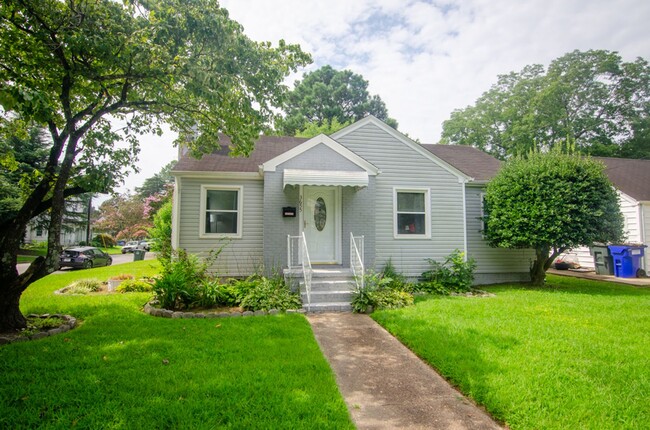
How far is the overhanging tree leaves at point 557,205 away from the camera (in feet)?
29.7

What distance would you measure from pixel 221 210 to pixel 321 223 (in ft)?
10.2

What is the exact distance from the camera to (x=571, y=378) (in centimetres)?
352

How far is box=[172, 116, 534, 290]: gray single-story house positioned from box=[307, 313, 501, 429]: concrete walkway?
377 centimetres

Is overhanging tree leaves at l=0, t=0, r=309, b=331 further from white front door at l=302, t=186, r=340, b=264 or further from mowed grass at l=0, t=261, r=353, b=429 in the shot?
white front door at l=302, t=186, r=340, b=264

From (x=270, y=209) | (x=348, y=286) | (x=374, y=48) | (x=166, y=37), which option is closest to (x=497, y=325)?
(x=348, y=286)

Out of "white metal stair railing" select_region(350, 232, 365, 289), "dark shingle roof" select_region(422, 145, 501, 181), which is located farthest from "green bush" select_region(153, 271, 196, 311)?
"dark shingle roof" select_region(422, 145, 501, 181)

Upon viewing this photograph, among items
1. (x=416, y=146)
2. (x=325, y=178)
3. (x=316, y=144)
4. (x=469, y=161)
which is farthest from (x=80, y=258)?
(x=469, y=161)

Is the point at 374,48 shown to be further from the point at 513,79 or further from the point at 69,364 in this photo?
the point at 513,79

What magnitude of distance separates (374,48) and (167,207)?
1124cm

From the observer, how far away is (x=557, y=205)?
9.15 m

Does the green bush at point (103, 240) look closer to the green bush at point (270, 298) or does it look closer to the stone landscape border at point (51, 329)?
the stone landscape border at point (51, 329)

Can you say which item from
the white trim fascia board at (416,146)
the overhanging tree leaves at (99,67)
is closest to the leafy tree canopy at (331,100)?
the white trim fascia board at (416,146)

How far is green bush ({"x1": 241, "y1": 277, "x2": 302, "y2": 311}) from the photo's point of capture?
6.76 meters

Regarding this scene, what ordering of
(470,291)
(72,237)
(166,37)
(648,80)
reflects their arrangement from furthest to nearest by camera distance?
(72,237), (648,80), (470,291), (166,37)
